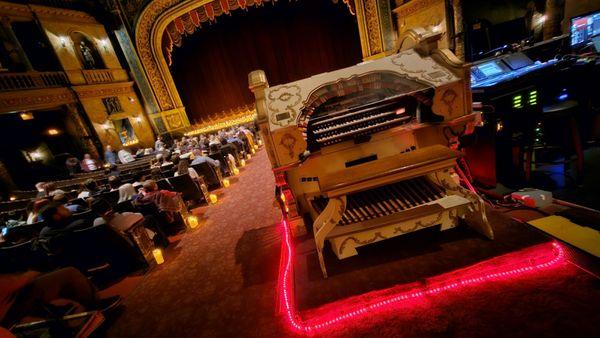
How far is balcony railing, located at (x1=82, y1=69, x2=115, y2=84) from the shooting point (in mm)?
12188

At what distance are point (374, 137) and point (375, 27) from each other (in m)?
10.4

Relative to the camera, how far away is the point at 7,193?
979 centimetres

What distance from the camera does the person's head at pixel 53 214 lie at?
2.95 meters

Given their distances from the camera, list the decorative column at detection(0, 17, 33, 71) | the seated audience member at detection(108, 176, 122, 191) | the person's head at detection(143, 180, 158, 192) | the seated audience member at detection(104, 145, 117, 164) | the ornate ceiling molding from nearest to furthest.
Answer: the person's head at detection(143, 180, 158, 192), the seated audience member at detection(108, 176, 122, 191), the decorative column at detection(0, 17, 33, 71), the seated audience member at detection(104, 145, 117, 164), the ornate ceiling molding

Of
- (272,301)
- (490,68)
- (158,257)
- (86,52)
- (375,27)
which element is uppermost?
(86,52)

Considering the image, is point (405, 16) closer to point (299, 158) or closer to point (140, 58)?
point (299, 158)

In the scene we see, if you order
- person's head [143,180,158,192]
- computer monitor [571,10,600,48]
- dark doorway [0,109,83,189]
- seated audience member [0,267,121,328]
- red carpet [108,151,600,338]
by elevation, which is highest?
dark doorway [0,109,83,189]

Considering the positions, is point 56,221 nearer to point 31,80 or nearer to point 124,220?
point 124,220

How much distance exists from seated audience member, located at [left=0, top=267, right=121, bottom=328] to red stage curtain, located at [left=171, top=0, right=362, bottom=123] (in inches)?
516

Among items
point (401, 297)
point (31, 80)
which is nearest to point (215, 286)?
point (401, 297)

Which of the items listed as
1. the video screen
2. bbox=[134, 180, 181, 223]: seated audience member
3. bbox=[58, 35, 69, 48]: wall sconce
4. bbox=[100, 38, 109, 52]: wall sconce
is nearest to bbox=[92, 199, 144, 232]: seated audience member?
bbox=[134, 180, 181, 223]: seated audience member

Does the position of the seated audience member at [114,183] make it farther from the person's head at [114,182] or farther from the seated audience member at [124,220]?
the seated audience member at [124,220]

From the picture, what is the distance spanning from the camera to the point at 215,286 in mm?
2795

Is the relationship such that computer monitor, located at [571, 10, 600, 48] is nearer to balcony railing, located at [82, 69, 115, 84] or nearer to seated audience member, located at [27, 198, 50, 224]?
seated audience member, located at [27, 198, 50, 224]
